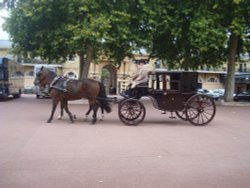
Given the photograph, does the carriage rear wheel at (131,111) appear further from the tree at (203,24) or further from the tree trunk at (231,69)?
the tree trunk at (231,69)

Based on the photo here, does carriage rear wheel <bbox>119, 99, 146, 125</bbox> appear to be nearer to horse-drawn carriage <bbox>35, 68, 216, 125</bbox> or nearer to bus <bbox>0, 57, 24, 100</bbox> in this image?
horse-drawn carriage <bbox>35, 68, 216, 125</bbox>

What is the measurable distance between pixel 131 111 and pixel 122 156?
A: 21.1ft

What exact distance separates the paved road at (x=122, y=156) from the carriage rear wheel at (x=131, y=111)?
47 cm

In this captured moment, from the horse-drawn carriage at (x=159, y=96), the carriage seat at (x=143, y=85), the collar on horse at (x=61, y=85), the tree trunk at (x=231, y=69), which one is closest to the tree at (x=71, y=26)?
the tree trunk at (x=231, y=69)

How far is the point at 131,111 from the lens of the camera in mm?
16344

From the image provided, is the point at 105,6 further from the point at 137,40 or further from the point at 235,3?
the point at 235,3

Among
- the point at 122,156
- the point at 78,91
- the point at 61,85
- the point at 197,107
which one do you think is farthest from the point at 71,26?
the point at 122,156

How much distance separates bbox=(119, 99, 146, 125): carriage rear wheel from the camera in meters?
16.2

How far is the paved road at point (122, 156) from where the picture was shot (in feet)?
25.4

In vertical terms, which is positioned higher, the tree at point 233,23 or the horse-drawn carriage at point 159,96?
the tree at point 233,23

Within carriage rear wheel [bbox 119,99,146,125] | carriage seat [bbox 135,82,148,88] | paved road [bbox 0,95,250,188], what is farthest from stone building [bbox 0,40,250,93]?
paved road [bbox 0,95,250,188]

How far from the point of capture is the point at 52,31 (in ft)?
95.7

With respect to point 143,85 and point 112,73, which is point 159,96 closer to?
point 143,85

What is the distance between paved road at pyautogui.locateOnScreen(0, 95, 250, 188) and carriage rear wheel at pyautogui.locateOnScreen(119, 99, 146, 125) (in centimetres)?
47
